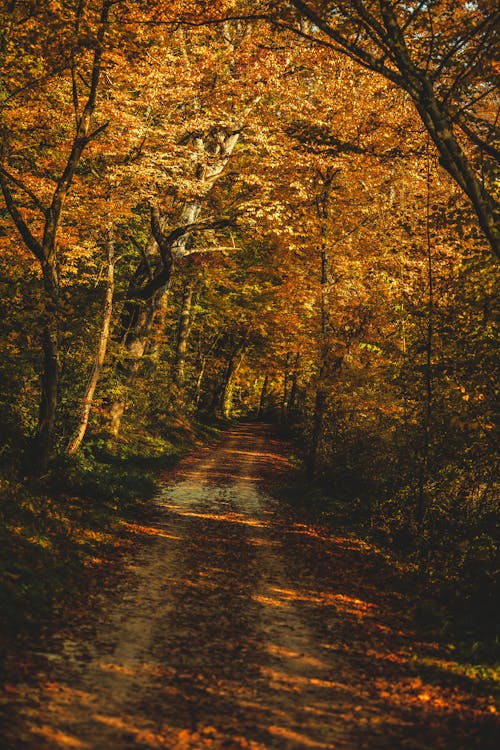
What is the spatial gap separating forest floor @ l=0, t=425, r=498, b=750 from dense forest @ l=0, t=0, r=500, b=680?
1.13 metres

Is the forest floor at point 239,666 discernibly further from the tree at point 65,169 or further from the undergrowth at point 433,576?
the tree at point 65,169

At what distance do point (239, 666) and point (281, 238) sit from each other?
21575mm

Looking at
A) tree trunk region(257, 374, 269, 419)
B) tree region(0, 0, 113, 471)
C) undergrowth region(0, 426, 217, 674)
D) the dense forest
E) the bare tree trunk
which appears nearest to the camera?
undergrowth region(0, 426, 217, 674)

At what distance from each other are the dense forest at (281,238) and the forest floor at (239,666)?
3.70 feet

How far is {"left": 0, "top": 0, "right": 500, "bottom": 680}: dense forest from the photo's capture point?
9.52 m

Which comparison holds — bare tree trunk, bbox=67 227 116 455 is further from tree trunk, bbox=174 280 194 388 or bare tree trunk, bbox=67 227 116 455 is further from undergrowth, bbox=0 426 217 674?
tree trunk, bbox=174 280 194 388

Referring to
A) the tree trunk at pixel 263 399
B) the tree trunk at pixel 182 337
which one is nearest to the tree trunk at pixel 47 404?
the tree trunk at pixel 182 337

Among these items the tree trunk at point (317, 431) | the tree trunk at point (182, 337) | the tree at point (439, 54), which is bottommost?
the tree trunk at point (317, 431)

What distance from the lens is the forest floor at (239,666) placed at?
5406mm

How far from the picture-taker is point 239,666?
686 centimetres

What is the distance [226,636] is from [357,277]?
14.1 m

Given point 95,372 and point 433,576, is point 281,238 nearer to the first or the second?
point 95,372

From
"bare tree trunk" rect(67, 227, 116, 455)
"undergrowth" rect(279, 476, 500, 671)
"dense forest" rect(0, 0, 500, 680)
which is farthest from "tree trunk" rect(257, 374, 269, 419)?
"bare tree trunk" rect(67, 227, 116, 455)

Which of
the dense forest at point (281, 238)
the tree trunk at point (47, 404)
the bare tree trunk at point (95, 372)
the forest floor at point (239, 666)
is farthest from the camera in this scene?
the bare tree trunk at point (95, 372)
